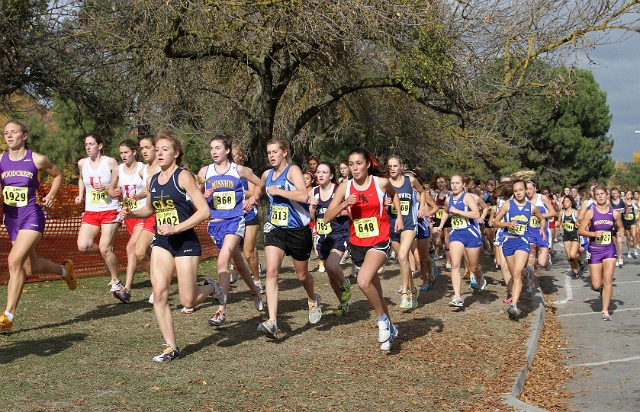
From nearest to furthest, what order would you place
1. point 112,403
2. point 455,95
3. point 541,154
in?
point 112,403, point 455,95, point 541,154

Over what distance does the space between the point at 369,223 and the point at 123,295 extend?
3.52m

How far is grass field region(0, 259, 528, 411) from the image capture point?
5453mm

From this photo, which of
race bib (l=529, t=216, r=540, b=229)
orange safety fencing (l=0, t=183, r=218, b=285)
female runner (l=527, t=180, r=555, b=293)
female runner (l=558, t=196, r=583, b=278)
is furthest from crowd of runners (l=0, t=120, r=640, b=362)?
female runner (l=558, t=196, r=583, b=278)

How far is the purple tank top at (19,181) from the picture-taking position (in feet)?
24.1

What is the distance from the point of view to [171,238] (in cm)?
632

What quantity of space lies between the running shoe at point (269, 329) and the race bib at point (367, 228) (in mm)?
1209

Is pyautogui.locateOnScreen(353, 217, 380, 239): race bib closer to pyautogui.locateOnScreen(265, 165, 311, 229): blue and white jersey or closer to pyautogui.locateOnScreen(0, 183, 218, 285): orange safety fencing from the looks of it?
pyautogui.locateOnScreen(265, 165, 311, 229): blue and white jersey

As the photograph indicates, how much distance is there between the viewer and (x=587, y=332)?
9445 millimetres

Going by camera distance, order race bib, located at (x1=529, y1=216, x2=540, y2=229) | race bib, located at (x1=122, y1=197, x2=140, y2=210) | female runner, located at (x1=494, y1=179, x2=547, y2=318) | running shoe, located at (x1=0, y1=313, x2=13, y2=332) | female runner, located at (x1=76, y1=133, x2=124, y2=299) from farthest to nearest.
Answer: race bib, located at (x1=529, y1=216, x2=540, y2=229) → female runner, located at (x1=494, y1=179, x2=547, y2=318) → female runner, located at (x1=76, y1=133, x2=124, y2=299) → race bib, located at (x1=122, y1=197, x2=140, y2=210) → running shoe, located at (x1=0, y1=313, x2=13, y2=332)

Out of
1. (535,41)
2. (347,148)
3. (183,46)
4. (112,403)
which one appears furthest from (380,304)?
(347,148)

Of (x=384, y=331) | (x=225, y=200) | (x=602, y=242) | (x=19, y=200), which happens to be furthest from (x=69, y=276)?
(x=602, y=242)

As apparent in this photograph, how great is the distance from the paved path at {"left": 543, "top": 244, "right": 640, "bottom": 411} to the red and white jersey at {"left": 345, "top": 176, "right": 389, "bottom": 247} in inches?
89.1

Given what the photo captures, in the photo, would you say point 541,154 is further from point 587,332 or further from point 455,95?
point 587,332

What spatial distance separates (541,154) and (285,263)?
150 ft
